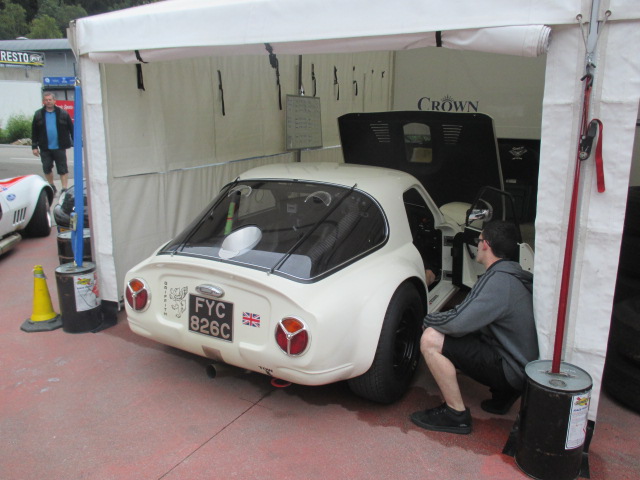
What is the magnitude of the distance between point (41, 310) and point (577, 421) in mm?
Result: 4203

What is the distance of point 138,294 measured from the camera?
3.47 metres

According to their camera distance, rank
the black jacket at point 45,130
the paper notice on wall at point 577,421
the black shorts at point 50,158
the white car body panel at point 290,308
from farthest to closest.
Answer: the black shorts at point 50,158 < the black jacket at point 45,130 < the white car body panel at point 290,308 < the paper notice on wall at point 577,421

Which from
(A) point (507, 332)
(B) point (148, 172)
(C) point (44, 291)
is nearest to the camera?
(A) point (507, 332)

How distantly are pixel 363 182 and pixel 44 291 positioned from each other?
2943mm

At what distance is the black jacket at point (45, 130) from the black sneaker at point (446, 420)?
8.20 metres

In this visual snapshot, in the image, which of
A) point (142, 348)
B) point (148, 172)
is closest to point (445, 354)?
point (142, 348)

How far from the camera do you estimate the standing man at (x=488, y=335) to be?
2.98 metres

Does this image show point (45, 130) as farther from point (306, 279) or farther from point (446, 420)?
point (446, 420)

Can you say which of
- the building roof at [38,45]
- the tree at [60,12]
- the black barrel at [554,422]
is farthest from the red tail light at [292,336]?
the tree at [60,12]

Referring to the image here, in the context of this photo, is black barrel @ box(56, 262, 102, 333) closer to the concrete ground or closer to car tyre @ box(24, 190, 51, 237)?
the concrete ground

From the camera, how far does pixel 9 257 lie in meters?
6.62

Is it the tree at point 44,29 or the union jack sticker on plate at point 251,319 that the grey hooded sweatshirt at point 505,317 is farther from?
the tree at point 44,29

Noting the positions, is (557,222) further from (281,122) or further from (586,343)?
(281,122)

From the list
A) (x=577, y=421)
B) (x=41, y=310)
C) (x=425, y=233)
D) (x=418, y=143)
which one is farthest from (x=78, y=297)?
(x=577, y=421)
